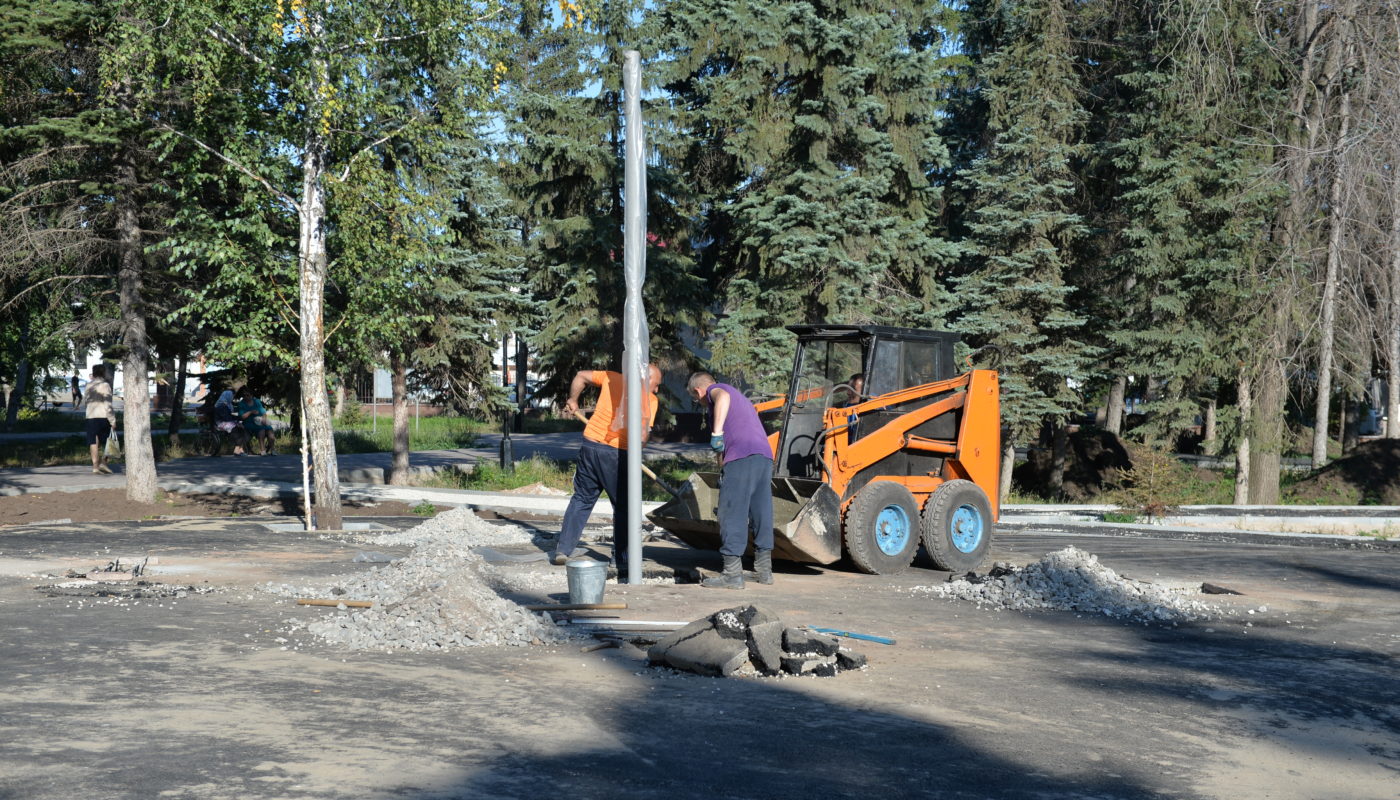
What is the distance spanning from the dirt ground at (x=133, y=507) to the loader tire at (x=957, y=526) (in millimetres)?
8887

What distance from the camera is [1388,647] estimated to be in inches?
351

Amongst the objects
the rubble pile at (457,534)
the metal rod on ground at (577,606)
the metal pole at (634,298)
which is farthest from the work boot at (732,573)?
the rubble pile at (457,534)

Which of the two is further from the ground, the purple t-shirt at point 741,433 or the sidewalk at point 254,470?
the purple t-shirt at point 741,433

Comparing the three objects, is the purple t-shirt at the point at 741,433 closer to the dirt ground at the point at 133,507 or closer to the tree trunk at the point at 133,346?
the dirt ground at the point at 133,507

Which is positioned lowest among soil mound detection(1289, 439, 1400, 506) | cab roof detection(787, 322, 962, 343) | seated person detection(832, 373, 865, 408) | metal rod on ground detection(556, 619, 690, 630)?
metal rod on ground detection(556, 619, 690, 630)

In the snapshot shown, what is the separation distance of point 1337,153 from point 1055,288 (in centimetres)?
549

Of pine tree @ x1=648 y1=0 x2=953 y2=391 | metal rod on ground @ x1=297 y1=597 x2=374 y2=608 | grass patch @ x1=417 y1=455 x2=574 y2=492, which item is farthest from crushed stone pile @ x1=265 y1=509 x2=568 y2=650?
pine tree @ x1=648 y1=0 x2=953 y2=391

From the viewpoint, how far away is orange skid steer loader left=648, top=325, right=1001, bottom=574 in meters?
12.1

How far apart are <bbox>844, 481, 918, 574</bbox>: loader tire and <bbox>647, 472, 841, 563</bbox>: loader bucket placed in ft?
0.87

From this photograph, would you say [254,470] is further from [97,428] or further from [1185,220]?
[1185,220]

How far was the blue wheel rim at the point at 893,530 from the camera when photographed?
41.0 ft

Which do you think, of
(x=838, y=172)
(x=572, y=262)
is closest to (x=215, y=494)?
(x=572, y=262)

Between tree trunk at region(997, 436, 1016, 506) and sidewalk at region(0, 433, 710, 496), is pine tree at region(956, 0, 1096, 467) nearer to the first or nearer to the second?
tree trunk at region(997, 436, 1016, 506)

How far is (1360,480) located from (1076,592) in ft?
60.2
